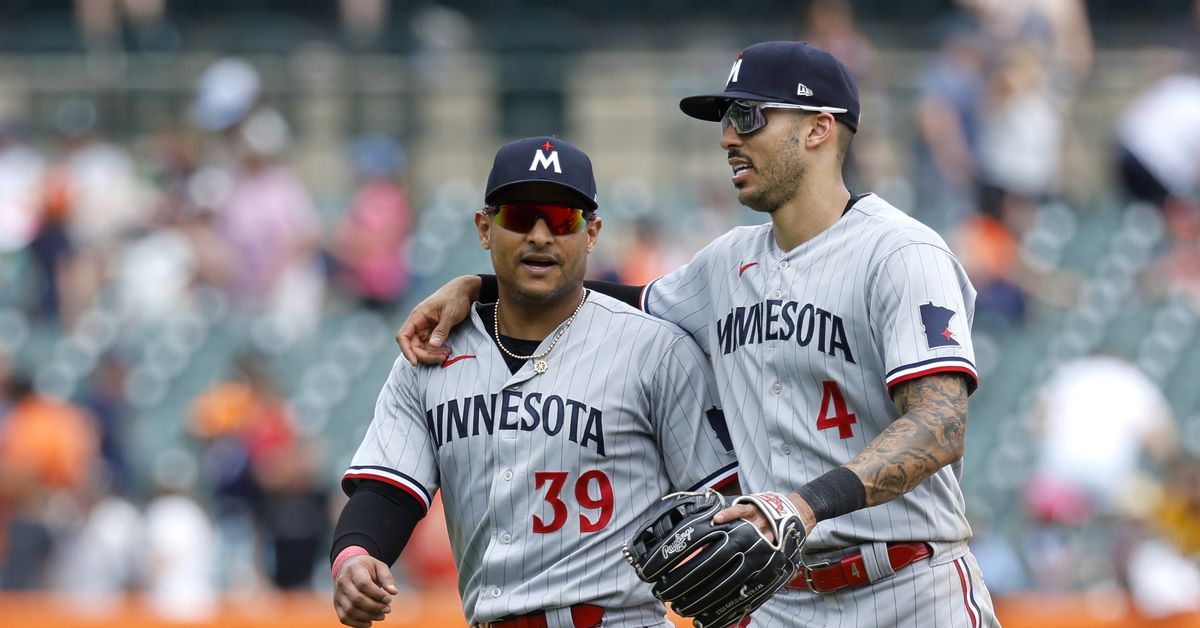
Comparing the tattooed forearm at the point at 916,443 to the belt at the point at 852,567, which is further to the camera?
the belt at the point at 852,567

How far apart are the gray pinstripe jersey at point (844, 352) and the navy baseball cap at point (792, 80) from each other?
0.27 meters

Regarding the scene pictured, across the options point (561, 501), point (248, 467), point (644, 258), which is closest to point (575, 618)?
point (561, 501)

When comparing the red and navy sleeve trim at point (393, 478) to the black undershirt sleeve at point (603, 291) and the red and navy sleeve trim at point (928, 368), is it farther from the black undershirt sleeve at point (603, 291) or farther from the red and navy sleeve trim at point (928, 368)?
the red and navy sleeve trim at point (928, 368)

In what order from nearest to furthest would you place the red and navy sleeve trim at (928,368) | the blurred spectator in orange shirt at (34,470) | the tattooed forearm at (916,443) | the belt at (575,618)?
the tattooed forearm at (916,443) → the red and navy sleeve trim at (928,368) → the belt at (575,618) → the blurred spectator in orange shirt at (34,470)

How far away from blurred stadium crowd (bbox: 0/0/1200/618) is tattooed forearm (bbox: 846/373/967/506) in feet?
16.6

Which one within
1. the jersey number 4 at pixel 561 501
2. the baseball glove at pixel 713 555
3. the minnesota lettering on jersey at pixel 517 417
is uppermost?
the minnesota lettering on jersey at pixel 517 417

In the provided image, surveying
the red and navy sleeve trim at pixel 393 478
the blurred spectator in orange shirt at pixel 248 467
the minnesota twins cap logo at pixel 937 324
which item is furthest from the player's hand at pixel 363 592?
the blurred spectator in orange shirt at pixel 248 467

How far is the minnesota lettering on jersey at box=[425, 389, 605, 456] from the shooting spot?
410 cm

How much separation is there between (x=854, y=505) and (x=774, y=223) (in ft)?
2.95

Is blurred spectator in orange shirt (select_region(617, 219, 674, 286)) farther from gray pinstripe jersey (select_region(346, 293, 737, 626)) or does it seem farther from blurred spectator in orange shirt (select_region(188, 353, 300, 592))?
gray pinstripe jersey (select_region(346, 293, 737, 626))

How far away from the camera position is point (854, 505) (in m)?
3.56

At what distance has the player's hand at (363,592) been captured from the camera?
3.85m

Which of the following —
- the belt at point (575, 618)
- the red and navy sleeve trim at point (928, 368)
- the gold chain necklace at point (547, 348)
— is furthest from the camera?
the gold chain necklace at point (547, 348)

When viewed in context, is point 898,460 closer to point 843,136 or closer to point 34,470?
point 843,136
